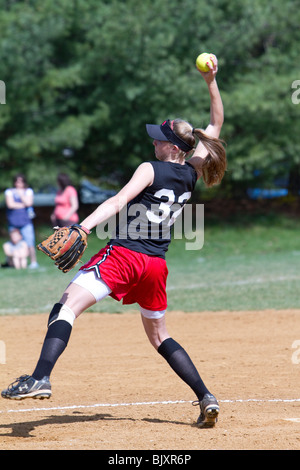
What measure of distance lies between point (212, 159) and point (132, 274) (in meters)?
1.08

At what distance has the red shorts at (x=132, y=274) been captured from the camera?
486 cm

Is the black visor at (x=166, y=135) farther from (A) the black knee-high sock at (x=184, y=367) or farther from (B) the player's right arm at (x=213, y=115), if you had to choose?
(A) the black knee-high sock at (x=184, y=367)

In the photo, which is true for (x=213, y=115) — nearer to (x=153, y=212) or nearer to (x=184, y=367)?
(x=153, y=212)

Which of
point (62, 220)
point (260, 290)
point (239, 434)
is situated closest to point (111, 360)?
point (239, 434)

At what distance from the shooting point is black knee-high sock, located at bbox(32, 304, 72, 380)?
4619 mm

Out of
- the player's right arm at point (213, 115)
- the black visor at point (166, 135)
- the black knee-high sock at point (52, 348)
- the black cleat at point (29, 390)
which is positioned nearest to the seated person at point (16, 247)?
the player's right arm at point (213, 115)

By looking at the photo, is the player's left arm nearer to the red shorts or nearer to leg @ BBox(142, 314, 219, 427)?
the red shorts

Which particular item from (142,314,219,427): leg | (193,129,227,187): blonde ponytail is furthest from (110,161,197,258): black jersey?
(142,314,219,427): leg

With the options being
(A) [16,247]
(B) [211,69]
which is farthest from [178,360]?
(A) [16,247]

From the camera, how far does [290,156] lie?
2247cm

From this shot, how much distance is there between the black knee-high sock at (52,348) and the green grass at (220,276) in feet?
14.2

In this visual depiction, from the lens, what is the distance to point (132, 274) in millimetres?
4898

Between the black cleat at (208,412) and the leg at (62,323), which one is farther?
the black cleat at (208,412)

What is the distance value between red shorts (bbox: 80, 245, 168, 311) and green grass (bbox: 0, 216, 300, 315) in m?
4.15
